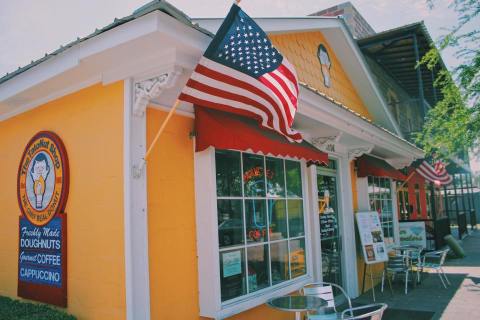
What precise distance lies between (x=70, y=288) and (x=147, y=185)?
1.19 metres

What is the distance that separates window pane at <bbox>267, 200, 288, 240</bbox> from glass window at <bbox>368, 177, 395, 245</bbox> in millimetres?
4129

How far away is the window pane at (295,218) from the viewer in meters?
5.34

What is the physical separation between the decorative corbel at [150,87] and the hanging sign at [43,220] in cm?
100

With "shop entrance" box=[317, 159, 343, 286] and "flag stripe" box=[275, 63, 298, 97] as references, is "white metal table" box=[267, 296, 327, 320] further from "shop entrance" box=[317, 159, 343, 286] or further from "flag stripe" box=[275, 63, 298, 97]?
"shop entrance" box=[317, 159, 343, 286]

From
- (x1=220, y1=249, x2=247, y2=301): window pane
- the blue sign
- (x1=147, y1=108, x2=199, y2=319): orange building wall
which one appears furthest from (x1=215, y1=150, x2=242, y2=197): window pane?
the blue sign

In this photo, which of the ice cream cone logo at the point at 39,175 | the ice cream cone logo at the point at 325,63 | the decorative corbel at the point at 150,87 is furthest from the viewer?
the ice cream cone logo at the point at 325,63

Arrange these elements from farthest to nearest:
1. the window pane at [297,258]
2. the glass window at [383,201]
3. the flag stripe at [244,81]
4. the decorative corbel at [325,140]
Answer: the glass window at [383,201]
the decorative corbel at [325,140]
the window pane at [297,258]
the flag stripe at [244,81]

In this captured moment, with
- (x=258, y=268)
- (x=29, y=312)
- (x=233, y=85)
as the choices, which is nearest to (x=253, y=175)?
(x=258, y=268)

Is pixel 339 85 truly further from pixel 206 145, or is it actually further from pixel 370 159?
pixel 206 145

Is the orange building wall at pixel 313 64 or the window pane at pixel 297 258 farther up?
the orange building wall at pixel 313 64

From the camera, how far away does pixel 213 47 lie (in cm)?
287

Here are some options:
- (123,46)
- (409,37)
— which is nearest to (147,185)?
(123,46)

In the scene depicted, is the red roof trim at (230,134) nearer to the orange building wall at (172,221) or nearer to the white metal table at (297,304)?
the orange building wall at (172,221)

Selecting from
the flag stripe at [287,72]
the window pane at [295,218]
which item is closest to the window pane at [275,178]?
the window pane at [295,218]
